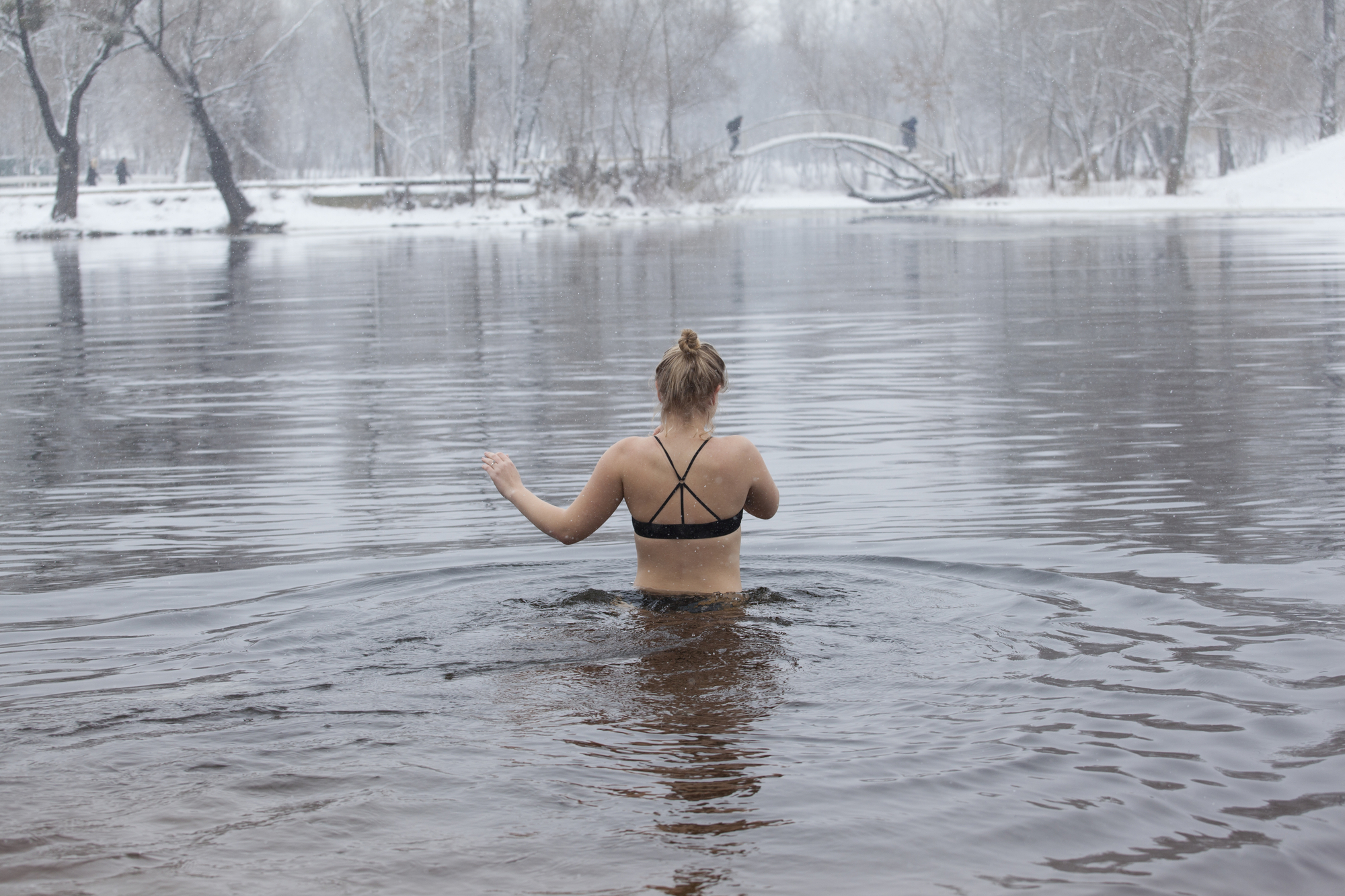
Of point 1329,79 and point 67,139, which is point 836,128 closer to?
point 1329,79

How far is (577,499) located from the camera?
545 cm

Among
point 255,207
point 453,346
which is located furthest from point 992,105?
point 453,346

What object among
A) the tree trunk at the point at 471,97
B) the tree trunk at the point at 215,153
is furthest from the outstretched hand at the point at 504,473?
the tree trunk at the point at 471,97

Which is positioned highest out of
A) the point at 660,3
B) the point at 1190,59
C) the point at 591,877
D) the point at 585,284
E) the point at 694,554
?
the point at 660,3

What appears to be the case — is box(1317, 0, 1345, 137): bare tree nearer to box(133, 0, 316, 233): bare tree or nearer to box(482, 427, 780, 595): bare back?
box(133, 0, 316, 233): bare tree

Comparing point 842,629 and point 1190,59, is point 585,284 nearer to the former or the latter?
point 842,629

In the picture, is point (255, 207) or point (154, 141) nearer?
point (255, 207)

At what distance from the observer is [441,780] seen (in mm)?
3990

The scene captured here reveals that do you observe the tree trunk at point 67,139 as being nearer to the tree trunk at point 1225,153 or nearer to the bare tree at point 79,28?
the bare tree at point 79,28

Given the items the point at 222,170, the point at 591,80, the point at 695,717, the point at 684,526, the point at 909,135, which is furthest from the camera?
the point at 591,80

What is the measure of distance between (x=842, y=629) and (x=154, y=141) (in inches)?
3524

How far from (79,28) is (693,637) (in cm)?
4943

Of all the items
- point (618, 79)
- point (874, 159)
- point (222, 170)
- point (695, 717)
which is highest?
point (618, 79)

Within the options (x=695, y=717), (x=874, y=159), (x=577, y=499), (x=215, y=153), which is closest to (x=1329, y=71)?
(x=874, y=159)
